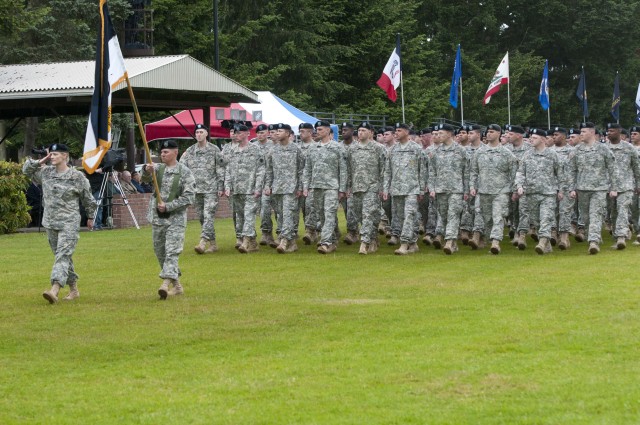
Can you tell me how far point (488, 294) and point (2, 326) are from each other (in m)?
6.01

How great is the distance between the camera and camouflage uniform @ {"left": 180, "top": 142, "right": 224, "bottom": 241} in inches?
877

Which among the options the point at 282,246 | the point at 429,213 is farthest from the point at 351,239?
the point at 282,246

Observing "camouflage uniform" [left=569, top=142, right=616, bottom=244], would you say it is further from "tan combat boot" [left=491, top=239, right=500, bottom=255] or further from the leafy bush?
the leafy bush

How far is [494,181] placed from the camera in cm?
2112

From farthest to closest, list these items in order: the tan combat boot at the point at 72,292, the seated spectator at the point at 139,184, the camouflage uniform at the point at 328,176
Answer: the seated spectator at the point at 139,184, the camouflage uniform at the point at 328,176, the tan combat boot at the point at 72,292

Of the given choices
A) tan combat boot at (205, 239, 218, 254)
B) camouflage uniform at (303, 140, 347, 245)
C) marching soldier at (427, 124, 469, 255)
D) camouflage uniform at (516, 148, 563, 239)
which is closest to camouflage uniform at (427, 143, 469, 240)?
marching soldier at (427, 124, 469, 255)

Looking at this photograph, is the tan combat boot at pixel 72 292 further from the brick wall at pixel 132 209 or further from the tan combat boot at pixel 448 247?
the brick wall at pixel 132 209

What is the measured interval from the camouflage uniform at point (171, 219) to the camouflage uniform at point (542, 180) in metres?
7.36

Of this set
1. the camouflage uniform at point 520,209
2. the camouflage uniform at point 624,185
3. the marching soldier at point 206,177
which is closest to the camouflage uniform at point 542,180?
the camouflage uniform at point 520,209

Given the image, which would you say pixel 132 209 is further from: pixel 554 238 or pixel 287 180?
pixel 554 238

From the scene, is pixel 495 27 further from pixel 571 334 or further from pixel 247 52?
pixel 571 334

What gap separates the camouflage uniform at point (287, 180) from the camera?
22172 millimetres

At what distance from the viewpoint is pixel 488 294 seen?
15281mm

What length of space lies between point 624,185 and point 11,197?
49.2 feet
